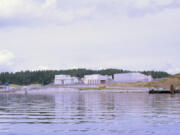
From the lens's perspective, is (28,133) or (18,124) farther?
(18,124)

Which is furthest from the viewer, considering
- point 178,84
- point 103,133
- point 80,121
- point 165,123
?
point 178,84

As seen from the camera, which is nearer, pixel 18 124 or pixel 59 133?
pixel 59 133

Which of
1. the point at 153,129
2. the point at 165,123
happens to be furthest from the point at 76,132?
the point at 165,123

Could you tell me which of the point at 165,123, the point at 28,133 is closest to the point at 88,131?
the point at 28,133

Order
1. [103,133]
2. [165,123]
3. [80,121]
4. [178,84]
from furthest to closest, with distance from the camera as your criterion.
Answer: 1. [178,84]
2. [80,121]
3. [165,123]
4. [103,133]

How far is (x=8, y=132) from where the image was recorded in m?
28.7

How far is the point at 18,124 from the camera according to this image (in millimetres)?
33312

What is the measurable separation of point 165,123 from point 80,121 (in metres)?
7.74

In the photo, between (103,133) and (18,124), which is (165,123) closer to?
(103,133)

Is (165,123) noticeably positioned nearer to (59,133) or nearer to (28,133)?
(59,133)

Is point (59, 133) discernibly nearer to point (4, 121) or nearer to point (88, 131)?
point (88, 131)

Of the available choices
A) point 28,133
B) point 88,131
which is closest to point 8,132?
point 28,133

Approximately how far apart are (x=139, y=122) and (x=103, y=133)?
655 centimetres

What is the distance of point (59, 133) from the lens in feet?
90.9
